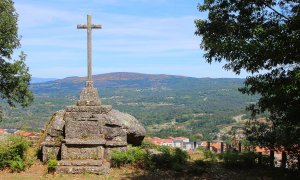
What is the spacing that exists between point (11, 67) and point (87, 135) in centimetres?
1026

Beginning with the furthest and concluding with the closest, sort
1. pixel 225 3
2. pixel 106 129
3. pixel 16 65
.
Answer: pixel 16 65 → pixel 106 129 → pixel 225 3

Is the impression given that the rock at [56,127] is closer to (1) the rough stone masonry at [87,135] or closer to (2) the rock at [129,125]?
(1) the rough stone masonry at [87,135]

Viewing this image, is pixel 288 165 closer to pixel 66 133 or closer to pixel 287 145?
pixel 287 145

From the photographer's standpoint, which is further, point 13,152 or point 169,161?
point 169,161

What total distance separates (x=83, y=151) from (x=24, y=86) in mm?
10539

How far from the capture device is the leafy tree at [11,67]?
21516 mm

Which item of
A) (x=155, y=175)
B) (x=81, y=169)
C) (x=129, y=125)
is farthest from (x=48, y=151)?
(x=155, y=175)

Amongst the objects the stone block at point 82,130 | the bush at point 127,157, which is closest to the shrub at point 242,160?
the bush at point 127,157

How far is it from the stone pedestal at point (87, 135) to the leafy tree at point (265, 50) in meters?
5.43

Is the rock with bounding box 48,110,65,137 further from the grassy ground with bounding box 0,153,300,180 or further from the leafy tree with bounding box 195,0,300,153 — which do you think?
the leafy tree with bounding box 195,0,300,153

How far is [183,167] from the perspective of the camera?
554 inches

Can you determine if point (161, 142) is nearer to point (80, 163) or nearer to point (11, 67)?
point (11, 67)

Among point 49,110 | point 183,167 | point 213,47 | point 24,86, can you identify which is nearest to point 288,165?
point 183,167

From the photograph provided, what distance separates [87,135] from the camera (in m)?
14.5
